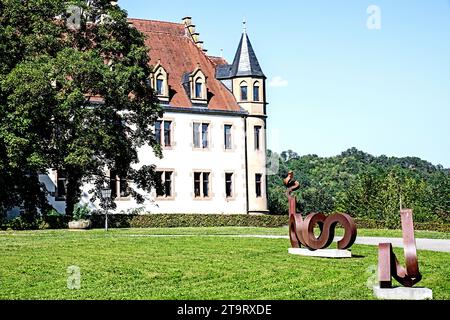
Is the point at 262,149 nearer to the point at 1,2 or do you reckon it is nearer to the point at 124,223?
the point at 124,223

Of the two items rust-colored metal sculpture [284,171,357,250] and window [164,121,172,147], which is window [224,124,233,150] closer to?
window [164,121,172,147]

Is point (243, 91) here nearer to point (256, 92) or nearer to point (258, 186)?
point (256, 92)

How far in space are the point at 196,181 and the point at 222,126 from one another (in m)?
4.08

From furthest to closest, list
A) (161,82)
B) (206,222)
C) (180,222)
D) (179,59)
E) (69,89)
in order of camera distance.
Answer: (179,59) < (161,82) < (206,222) < (180,222) < (69,89)

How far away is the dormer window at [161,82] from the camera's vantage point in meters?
48.6

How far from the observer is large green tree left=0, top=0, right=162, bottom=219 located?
33406 millimetres

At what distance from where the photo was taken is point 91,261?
60.1ft

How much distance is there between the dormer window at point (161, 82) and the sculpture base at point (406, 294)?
37.3 metres

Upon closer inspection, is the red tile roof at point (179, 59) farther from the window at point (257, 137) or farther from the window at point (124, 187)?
the window at point (124, 187)

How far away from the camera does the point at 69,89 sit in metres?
35.3

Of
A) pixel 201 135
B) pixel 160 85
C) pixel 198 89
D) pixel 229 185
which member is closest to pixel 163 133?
pixel 201 135

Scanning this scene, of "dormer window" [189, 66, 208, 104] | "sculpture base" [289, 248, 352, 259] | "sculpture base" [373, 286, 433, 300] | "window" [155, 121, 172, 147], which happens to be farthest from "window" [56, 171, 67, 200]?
"sculpture base" [373, 286, 433, 300]

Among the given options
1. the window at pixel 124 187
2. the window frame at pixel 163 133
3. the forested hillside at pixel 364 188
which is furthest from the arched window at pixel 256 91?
the window at pixel 124 187

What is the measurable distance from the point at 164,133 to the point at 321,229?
30.4 m
